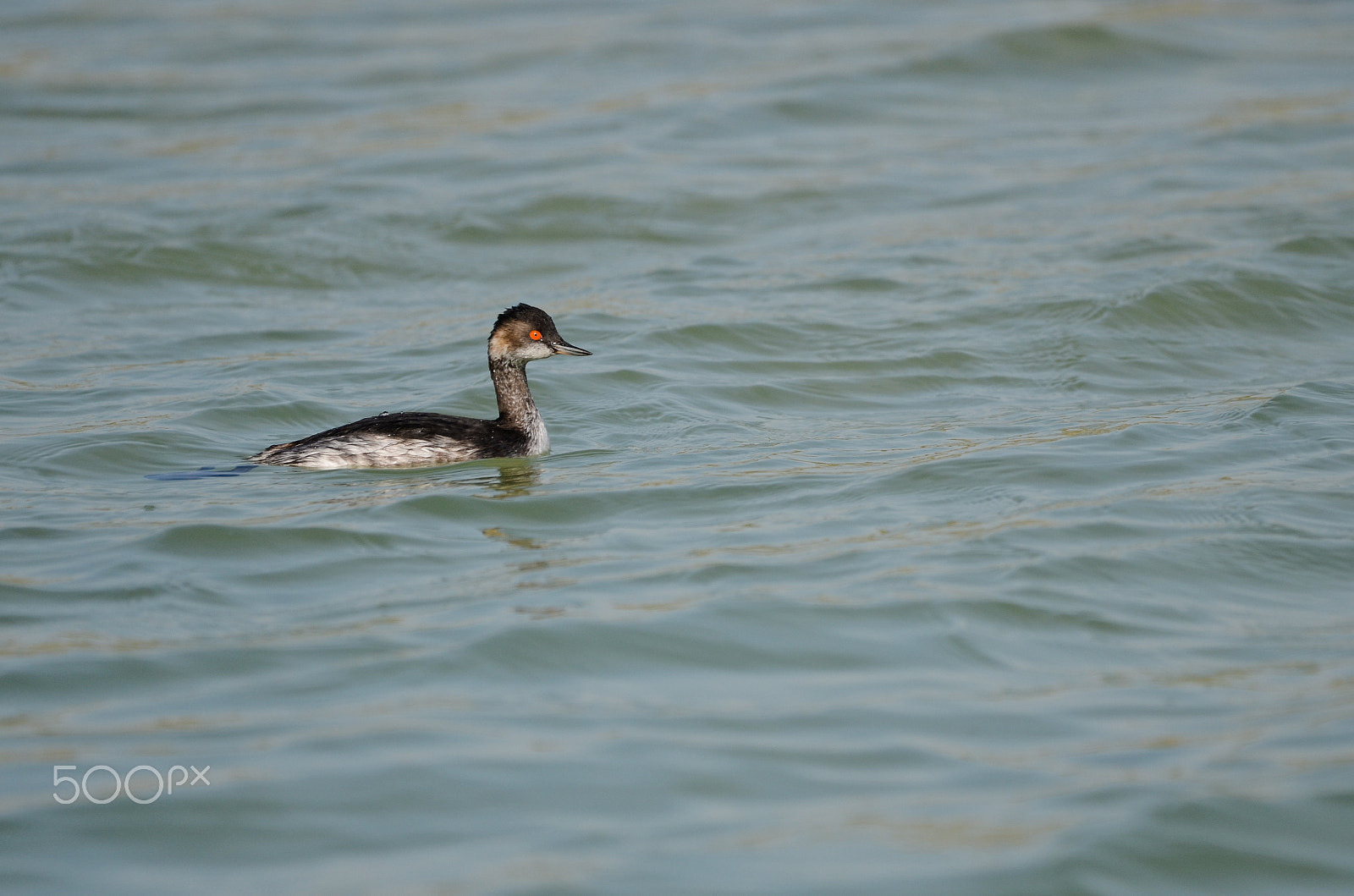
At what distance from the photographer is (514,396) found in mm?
10016

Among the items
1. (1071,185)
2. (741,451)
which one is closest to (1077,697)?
(741,451)

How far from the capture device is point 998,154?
18125 millimetres

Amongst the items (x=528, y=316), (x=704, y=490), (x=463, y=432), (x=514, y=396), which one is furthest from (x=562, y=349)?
(x=704, y=490)

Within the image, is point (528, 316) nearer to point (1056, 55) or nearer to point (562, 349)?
point (562, 349)

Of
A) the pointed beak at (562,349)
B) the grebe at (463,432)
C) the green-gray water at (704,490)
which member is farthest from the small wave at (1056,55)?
the grebe at (463,432)

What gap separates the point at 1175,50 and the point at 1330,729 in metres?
18.1

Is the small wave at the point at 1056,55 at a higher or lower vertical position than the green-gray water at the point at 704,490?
higher

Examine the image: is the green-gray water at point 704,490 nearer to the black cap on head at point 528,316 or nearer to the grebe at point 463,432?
the grebe at point 463,432

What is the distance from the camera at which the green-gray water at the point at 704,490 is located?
16.9 ft

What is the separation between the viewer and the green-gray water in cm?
516

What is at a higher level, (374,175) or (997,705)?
(374,175)

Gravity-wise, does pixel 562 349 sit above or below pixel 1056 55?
below

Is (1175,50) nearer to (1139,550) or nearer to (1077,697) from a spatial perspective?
(1139,550)

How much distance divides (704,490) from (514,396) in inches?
72.4
